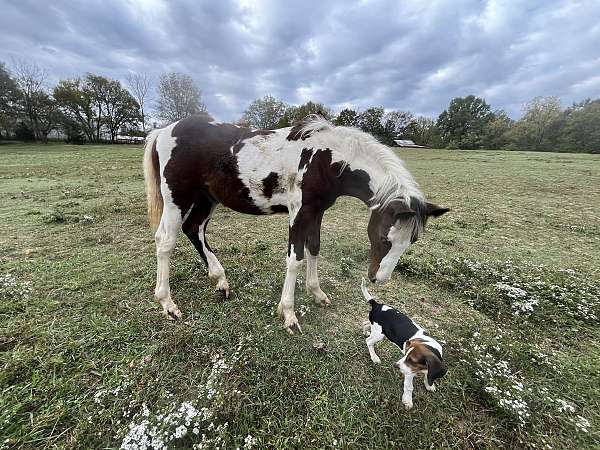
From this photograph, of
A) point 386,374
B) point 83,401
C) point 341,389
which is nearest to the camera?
point 83,401

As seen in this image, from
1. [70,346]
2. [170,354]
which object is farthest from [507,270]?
[70,346]

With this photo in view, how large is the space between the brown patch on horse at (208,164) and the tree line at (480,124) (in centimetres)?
2728

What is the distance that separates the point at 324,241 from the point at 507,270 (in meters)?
2.66

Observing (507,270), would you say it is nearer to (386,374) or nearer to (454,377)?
(454,377)

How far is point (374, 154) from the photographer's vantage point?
2.22 metres

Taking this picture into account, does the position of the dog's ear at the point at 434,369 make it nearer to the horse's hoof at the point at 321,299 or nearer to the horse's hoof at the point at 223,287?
the horse's hoof at the point at 321,299

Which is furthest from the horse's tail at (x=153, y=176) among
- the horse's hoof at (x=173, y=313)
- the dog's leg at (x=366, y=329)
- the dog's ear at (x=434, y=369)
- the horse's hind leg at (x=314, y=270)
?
the dog's ear at (x=434, y=369)

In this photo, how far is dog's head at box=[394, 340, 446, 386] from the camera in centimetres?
163

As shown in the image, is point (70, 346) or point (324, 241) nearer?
point (70, 346)

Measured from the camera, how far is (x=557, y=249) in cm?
430

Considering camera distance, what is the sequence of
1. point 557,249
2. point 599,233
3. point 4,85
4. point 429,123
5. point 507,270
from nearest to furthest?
point 507,270
point 557,249
point 599,233
point 4,85
point 429,123

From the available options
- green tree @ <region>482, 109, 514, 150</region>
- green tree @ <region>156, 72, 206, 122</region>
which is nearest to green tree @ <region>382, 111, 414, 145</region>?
green tree @ <region>482, 109, 514, 150</region>

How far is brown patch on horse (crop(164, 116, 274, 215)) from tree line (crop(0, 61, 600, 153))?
28.7m

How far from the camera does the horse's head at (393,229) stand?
6.45ft
